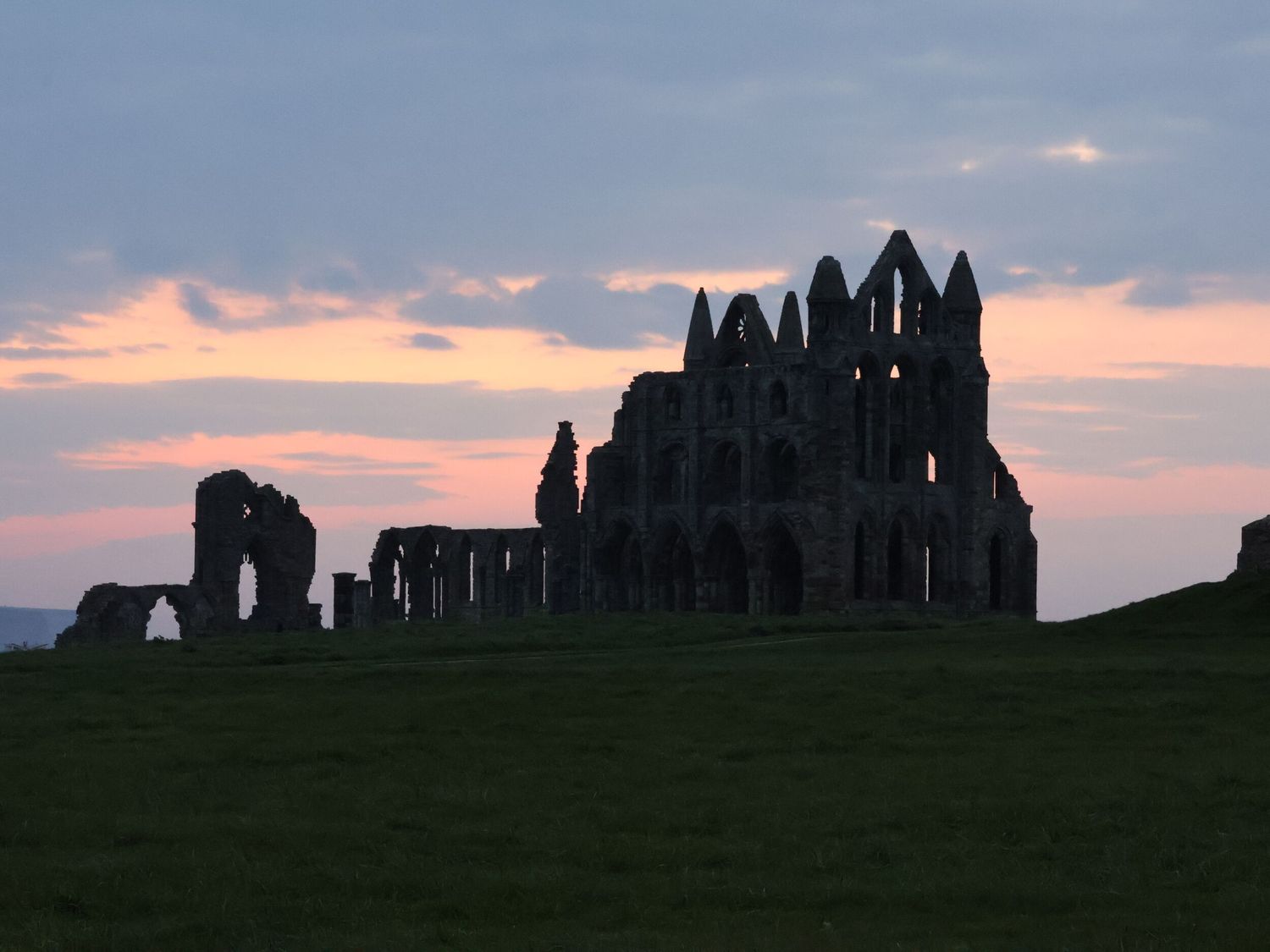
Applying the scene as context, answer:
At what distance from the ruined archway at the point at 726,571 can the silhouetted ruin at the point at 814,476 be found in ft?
0.26

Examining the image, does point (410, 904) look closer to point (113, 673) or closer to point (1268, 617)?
point (113, 673)

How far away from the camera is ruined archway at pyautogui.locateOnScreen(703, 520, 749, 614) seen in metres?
86.2

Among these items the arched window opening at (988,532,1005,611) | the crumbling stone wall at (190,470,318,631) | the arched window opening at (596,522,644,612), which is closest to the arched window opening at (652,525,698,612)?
the arched window opening at (596,522,644,612)

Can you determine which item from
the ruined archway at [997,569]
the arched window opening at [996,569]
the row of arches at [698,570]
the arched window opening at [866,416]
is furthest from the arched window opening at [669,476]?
the arched window opening at [996,569]

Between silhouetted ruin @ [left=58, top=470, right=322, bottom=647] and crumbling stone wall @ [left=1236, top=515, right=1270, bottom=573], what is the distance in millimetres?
37126

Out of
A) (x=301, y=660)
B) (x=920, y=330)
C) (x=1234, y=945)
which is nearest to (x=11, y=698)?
(x=301, y=660)

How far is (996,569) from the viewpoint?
3529 inches

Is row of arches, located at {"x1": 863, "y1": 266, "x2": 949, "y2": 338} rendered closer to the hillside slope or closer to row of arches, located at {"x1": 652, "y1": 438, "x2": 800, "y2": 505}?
row of arches, located at {"x1": 652, "y1": 438, "x2": 800, "y2": 505}

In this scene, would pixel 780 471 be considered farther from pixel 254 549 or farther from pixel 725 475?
pixel 254 549

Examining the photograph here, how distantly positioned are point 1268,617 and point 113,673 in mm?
22586

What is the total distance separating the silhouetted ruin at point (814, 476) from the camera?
8250 cm

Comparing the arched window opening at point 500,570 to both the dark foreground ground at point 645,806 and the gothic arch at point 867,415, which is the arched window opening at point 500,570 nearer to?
the gothic arch at point 867,415

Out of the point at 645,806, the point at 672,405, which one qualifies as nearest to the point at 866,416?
the point at 672,405

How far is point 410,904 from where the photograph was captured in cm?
1817
